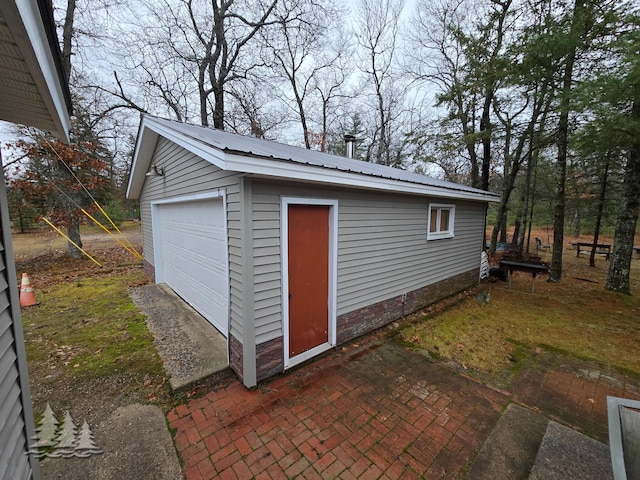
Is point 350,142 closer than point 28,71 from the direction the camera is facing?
No

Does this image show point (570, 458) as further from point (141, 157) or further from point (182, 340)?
point (141, 157)

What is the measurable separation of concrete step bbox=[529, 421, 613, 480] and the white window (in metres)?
3.98

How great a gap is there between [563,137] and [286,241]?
8.85m

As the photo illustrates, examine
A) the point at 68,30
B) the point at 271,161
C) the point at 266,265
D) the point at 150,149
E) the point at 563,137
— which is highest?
the point at 68,30

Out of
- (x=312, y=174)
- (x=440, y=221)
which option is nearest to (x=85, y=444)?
(x=312, y=174)

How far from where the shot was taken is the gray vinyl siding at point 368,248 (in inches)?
127

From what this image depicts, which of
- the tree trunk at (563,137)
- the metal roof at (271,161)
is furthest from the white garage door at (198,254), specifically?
the tree trunk at (563,137)

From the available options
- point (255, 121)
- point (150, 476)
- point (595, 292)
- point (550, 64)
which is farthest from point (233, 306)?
point (255, 121)

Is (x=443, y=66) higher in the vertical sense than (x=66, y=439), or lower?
higher

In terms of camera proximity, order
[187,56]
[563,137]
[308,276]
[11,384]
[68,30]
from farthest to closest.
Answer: [187,56], [68,30], [563,137], [308,276], [11,384]

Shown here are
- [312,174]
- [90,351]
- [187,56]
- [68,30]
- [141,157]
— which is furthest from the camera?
[187,56]

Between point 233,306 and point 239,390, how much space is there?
102 cm

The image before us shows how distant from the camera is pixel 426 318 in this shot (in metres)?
5.48

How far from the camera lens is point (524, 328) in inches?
199
